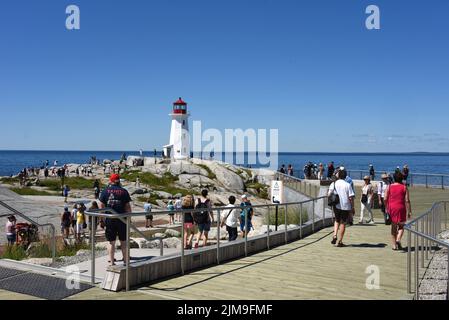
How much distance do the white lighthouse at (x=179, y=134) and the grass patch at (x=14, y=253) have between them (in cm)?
5356

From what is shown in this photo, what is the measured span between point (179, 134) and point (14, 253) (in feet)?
185

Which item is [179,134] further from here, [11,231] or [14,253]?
[14,253]

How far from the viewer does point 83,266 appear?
9297 millimetres

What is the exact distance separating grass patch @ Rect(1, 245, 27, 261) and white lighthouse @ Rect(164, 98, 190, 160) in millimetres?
53565

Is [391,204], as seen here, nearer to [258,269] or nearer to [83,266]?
[258,269]

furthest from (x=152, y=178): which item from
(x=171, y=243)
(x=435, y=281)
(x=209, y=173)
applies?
(x=435, y=281)

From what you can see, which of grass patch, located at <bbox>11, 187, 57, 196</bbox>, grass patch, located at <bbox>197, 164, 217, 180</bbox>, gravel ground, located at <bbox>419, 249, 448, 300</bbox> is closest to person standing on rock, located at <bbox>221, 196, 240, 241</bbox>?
gravel ground, located at <bbox>419, 249, 448, 300</bbox>

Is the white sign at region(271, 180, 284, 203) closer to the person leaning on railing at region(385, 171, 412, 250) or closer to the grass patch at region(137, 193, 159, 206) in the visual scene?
the person leaning on railing at region(385, 171, 412, 250)

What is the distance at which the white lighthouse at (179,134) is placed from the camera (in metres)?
66.9

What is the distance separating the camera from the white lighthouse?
66938mm

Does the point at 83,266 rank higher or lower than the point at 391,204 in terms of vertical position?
lower
